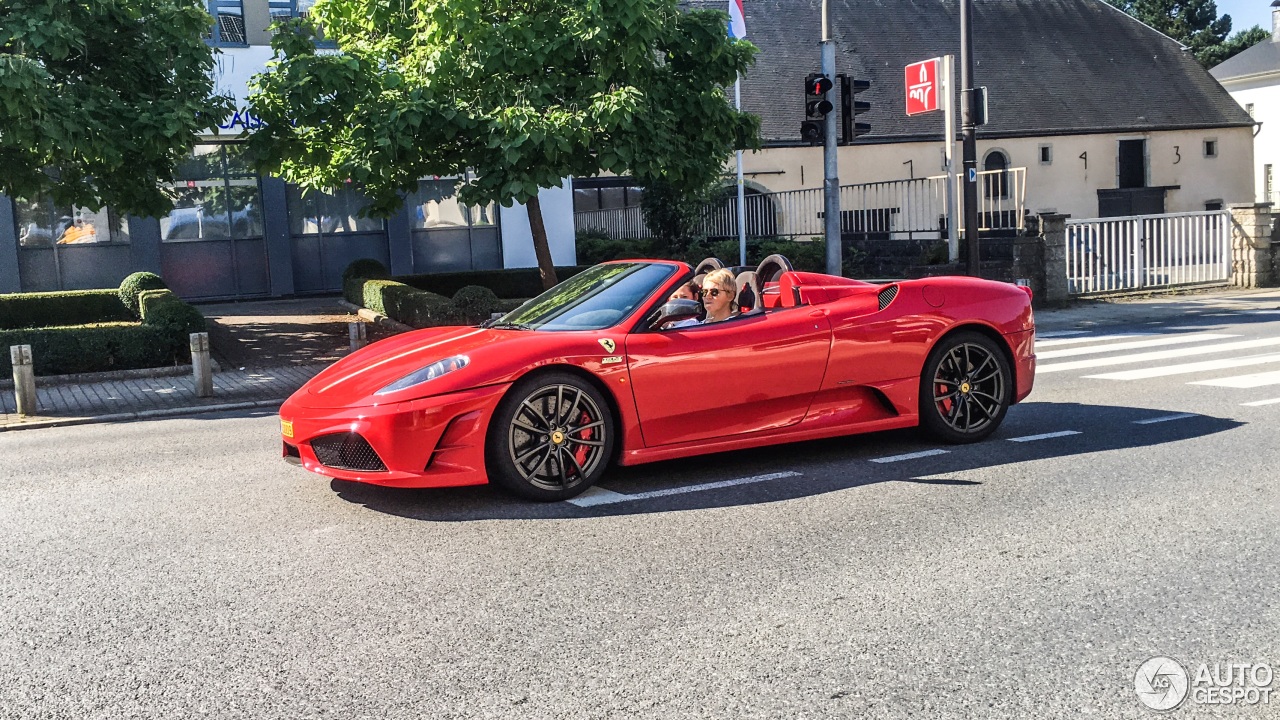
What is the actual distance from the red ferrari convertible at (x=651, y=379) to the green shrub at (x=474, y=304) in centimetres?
798

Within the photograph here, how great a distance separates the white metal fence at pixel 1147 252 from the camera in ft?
71.3

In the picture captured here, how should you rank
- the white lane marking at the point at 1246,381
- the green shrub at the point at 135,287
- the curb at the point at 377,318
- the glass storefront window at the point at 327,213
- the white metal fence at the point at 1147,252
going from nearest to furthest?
the white lane marking at the point at 1246,381 < the curb at the point at 377,318 < the green shrub at the point at 135,287 < the white metal fence at the point at 1147,252 < the glass storefront window at the point at 327,213

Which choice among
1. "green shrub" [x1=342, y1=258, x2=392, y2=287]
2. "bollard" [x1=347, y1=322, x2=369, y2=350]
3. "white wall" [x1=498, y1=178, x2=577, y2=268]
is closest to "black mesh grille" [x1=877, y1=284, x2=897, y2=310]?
"bollard" [x1=347, y1=322, x2=369, y2=350]

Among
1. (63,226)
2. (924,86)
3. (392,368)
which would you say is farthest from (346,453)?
(63,226)

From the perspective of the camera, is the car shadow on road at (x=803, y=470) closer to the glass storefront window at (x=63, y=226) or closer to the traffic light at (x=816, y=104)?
the traffic light at (x=816, y=104)

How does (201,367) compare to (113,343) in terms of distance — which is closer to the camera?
(201,367)

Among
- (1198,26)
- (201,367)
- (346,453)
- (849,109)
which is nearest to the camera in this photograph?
(346,453)

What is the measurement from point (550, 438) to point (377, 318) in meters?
13.1

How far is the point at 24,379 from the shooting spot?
1105 centimetres

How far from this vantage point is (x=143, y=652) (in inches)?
169

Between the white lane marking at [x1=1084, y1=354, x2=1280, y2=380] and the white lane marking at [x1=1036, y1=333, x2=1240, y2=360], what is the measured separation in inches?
60.3

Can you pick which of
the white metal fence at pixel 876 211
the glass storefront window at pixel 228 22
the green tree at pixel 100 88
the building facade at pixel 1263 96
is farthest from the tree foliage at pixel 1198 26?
the green tree at pixel 100 88

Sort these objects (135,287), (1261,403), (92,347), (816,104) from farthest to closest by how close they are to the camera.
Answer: (135,287), (816,104), (92,347), (1261,403)

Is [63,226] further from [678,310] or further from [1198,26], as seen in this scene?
[1198,26]
